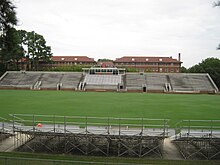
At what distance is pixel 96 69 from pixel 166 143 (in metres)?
48.3

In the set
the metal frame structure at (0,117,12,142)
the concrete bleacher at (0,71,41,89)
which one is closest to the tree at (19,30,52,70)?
the concrete bleacher at (0,71,41,89)

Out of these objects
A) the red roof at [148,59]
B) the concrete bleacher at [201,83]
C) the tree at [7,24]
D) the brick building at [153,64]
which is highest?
the red roof at [148,59]

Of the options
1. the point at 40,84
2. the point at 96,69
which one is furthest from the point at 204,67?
the point at 40,84

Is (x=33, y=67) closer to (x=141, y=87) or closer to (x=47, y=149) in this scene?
(x=141, y=87)

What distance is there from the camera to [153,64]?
84812 millimetres

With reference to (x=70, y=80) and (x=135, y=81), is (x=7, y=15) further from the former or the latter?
(x=135, y=81)

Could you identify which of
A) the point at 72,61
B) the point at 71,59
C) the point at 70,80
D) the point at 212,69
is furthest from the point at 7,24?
the point at 71,59

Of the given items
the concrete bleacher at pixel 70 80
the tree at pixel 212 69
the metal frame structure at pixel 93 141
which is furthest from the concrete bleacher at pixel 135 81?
the metal frame structure at pixel 93 141

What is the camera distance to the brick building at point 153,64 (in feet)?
277

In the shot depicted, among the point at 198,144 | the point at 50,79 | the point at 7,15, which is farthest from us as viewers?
the point at 50,79

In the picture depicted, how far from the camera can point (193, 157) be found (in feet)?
38.2

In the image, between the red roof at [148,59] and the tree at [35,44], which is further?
the red roof at [148,59]

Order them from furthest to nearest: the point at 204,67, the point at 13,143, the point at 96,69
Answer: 1. the point at 204,67
2. the point at 96,69
3. the point at 13,143

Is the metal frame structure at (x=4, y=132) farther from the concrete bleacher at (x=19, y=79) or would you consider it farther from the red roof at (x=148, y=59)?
the red roof at (x=148, y=59)
